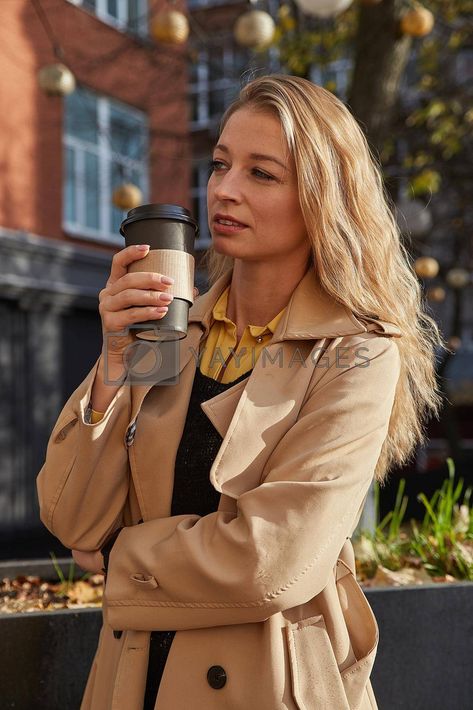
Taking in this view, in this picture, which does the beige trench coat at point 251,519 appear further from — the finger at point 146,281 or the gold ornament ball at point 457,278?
the gold ornament ball at point 457,278

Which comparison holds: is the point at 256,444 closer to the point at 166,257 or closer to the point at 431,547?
the point at 166,257

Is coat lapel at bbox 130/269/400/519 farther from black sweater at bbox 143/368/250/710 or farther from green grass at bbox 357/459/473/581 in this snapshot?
green grass at bbox 357/459/473/581

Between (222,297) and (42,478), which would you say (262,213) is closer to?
(222,297)

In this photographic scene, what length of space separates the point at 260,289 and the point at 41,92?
1123 cm

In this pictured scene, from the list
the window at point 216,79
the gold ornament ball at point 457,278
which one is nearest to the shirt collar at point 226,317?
the window at point 216,79

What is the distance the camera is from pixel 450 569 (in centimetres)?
356

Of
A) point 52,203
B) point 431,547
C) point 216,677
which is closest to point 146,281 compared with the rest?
point 216,677

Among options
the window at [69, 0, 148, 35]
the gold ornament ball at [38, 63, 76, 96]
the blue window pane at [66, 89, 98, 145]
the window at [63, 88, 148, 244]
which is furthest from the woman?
the window at [69, 0, 148, 35]

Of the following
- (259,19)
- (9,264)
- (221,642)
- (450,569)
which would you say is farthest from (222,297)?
(9,264)

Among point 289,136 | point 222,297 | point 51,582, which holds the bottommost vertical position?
point 51,582

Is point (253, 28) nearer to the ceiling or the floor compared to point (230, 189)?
nearer to the ceiling

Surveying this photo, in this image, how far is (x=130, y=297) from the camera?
1600mm

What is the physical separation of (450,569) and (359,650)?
1862mm

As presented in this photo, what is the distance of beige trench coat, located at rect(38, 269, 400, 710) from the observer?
5.19 feet
